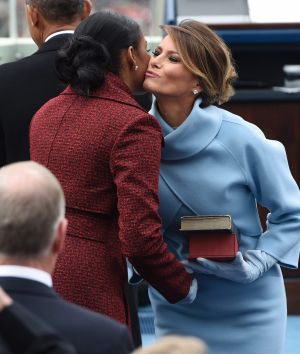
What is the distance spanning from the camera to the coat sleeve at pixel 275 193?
3.10 meters

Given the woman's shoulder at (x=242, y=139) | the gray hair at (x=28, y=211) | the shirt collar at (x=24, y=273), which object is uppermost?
the gray hair at (x=28, y=211)

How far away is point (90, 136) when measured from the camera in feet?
9.53

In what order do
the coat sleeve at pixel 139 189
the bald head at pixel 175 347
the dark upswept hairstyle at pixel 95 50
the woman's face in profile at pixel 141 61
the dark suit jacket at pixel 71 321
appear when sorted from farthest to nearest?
the woman's face in profile at pixel 141 61 → the dark upswept hairstyle at pixel 95 50 → the coat sleeve at pixel 139 189 → the dark suit jacket at pixel 71 321 → the bald head at pixel 175 347

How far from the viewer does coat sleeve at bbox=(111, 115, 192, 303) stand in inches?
112

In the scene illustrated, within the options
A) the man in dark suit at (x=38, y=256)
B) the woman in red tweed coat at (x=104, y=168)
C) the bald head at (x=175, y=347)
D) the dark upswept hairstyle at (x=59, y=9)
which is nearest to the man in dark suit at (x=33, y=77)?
the dark upswept hairstyle at (x=59, y=9)

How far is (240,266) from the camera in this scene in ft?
10.0

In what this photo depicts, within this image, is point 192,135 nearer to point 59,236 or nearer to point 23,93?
point 23,93

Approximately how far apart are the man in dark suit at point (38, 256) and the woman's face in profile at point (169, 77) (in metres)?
1.00

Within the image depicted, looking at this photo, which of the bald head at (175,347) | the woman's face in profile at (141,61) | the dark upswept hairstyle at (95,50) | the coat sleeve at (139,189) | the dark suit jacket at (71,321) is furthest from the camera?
the woman's face in profile at (141,61)

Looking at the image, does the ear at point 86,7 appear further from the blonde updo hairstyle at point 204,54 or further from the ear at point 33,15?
the blonde updo hairstyle at point 204,54

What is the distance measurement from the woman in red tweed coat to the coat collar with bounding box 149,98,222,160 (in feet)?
0.58

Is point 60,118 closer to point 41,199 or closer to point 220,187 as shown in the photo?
point 220,187

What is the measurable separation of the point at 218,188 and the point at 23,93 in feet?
2.40

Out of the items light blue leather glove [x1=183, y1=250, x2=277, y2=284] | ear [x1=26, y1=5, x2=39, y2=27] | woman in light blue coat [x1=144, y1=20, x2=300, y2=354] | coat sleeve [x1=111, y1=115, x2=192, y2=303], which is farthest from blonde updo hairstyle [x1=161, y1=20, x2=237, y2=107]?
ear [x1=26, y1=5, x2=39, y2=27]
